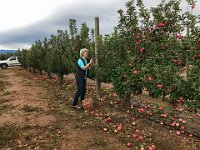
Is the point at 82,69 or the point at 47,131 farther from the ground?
the point at 82,69

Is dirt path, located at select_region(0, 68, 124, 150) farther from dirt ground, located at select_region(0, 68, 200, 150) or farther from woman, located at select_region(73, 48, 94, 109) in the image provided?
woman, located at select_region(73, 48, 94, 109)

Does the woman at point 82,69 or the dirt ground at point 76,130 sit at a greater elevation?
the woman at point 82,69

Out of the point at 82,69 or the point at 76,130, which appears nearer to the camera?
the point at 76,130

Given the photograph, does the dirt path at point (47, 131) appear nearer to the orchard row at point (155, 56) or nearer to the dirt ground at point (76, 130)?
the dirt ground at point (76, 130)

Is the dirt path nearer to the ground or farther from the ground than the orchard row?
nearer to the ground

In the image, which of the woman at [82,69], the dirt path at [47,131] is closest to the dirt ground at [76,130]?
the dirt path at [47,131]

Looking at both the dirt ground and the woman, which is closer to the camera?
the dirt ground

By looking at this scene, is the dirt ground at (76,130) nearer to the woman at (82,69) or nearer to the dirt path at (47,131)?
the dirt path at (47,131)

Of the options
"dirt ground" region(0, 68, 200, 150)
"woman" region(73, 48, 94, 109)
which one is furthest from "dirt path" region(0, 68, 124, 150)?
"woman" region(73, 48, 94, 109)

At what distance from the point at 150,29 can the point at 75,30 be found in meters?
6.67

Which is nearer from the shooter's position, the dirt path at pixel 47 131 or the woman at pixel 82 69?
the dirt path at pixel 47 131

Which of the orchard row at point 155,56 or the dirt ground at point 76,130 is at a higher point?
the orchard row at point 155,56

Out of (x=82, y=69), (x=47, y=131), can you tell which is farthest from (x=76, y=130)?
(x=82, y=69)

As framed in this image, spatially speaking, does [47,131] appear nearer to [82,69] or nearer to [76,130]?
[76,130]
